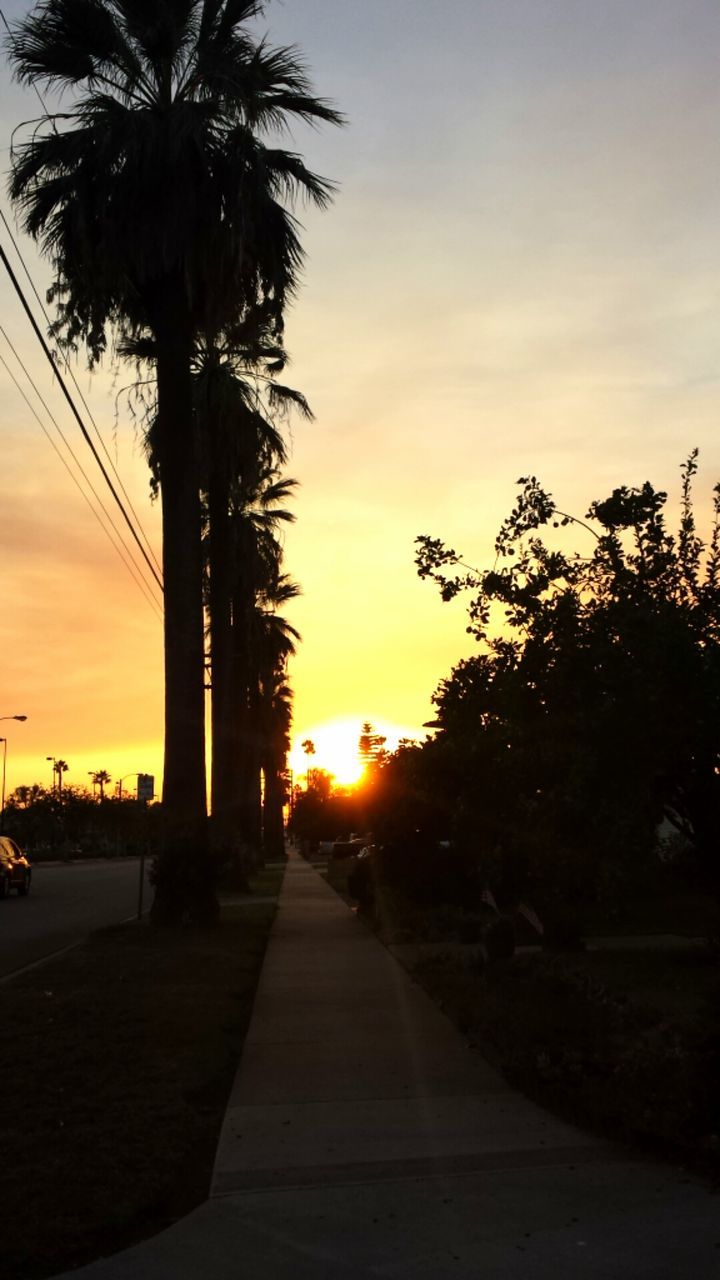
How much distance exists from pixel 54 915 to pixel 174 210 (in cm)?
1486

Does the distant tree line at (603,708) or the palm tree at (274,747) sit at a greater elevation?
the palm tree at (274,747)

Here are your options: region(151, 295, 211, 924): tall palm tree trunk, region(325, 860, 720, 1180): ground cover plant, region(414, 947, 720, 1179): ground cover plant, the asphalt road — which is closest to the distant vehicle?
the asphalt road

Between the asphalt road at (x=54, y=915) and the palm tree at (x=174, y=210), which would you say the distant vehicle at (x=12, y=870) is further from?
the palm tree at (x=174, y=210)

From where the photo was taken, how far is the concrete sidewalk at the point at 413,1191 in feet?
16.4

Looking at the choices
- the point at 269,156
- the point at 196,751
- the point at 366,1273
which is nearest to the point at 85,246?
the point at 269,156

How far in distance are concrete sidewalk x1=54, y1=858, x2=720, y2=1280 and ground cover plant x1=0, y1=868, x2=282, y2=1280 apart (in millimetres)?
223

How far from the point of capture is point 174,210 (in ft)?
58.9

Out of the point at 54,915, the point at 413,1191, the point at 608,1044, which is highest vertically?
the point at 54,915

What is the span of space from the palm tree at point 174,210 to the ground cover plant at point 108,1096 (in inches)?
216

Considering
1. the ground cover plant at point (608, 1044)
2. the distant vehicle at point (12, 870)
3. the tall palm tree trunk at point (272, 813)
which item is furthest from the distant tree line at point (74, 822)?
the ground cover plant at point (608, 1044)

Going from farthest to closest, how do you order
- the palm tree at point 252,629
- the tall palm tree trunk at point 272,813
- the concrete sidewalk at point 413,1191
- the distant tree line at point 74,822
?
1. the distant tree line at point 74,822
2. the tall palm tree trunk at point 272,813
3. the palm tree at point 252,629
4. the concrete sidewalk at point 413,1191

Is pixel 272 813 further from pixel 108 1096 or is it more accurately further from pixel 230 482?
pixel 108 1096

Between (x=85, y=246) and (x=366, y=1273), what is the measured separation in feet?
51.4

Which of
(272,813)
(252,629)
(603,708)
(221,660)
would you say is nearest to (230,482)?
(221,660)
